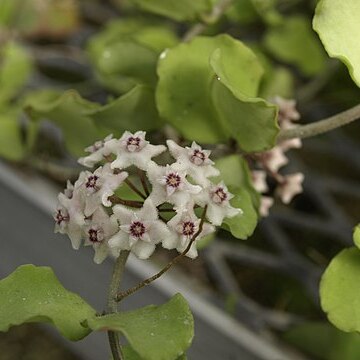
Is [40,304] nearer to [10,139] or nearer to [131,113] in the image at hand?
[131,113]

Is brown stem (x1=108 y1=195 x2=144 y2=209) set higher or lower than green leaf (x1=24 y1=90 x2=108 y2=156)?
higher

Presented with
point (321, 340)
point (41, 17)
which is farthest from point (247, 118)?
point (41, 17)

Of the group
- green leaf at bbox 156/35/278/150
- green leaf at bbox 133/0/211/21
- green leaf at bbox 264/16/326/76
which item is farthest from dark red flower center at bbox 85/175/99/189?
green leaf at bbox 264/16/326/76

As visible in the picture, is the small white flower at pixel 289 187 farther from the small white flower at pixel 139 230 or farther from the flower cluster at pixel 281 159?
the small white flower at pixel 139 230

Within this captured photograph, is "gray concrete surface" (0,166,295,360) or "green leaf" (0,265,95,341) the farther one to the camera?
"gray concrete surface" (0,166,295,360)

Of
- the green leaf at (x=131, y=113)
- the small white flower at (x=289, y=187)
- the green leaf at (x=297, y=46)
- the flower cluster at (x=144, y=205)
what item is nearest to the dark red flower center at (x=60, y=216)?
the flower cluster at (x=144, y=205)

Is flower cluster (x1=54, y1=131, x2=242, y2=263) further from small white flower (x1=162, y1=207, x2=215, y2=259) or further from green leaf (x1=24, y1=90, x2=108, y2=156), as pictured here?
green leaf (x1=24, y1=90, x2=108, y2=156)
